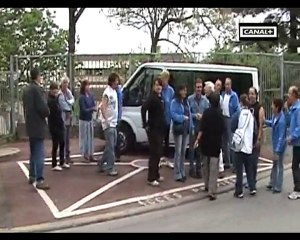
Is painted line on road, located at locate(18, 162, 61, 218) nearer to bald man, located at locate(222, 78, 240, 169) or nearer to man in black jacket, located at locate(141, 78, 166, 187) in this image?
man in black jacket, located at locate(141, 78, 166, 187)

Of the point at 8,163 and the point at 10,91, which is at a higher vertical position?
the point at 10,91

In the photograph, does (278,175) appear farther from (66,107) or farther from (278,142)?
(66,107)

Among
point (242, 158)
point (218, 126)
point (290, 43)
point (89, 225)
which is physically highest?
point (290, 43)

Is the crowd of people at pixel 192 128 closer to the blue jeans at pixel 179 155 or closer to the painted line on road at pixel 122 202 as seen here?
the blue jeans at pixel 179 155

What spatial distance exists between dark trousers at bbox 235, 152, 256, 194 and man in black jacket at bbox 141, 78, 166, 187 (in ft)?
4.15

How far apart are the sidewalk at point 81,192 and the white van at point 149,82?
1.08m

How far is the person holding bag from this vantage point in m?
8.15

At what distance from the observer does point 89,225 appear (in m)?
6.59

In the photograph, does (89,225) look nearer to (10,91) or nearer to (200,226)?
(200,226)
